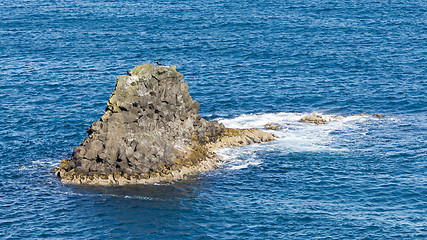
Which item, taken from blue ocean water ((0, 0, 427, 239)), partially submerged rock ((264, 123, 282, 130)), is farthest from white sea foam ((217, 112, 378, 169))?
partially submerged rock ((264, 123, 282, 130))

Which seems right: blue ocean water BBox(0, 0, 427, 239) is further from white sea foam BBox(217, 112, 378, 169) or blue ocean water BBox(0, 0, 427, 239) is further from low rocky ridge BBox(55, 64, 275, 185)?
low rocky ridge BBox(55, 64, 275, 185)

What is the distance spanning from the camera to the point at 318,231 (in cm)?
6309

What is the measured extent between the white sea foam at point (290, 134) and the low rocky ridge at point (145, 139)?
3.24m

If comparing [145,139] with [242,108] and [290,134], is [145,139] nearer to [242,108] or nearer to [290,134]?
[290,134]

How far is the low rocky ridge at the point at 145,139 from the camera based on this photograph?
7500 centimetres

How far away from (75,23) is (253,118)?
2979 inches

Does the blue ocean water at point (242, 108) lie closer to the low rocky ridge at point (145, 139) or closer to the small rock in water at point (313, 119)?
the small rock in water at point (313, 119)

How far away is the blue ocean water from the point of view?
66.0 meters

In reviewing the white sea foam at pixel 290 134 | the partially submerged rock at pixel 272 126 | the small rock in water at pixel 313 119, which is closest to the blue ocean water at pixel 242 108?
the white sea foam at pixel 290 134

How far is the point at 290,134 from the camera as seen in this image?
91438 millimetres

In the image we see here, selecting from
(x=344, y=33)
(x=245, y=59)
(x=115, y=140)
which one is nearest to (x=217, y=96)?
(x=245, y=59)

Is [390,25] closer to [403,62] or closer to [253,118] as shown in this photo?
[403,62]

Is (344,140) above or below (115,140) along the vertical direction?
below

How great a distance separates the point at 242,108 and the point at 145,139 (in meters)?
31.5
